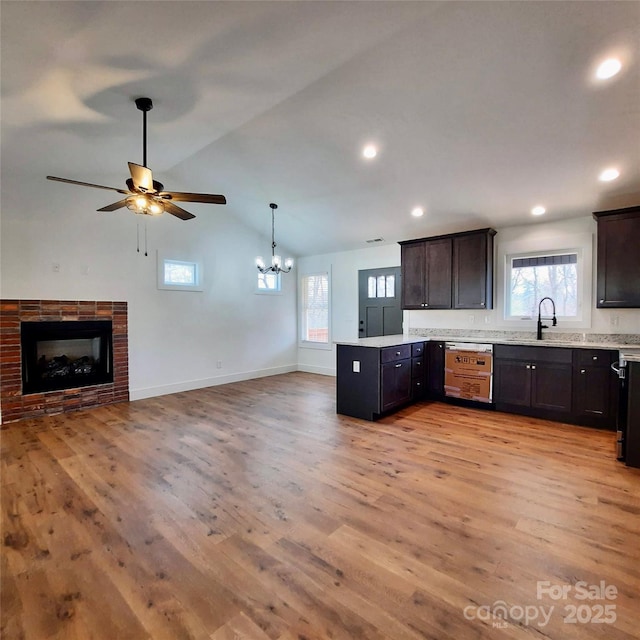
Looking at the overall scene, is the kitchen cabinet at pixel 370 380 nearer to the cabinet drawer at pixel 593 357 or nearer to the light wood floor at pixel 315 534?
the light wood floor at pixel 315 534

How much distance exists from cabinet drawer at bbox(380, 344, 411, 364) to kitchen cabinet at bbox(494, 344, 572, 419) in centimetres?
113

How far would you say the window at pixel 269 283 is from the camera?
7.10m

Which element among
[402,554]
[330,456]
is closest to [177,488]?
[330,456]

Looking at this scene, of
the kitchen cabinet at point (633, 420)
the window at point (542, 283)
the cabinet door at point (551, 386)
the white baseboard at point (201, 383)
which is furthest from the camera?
the white baseboard at point (201, 383)

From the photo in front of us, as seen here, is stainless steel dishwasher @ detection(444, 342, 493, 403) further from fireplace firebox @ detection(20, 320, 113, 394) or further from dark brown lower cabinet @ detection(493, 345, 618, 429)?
fireplace firebox @ detection(20, 320, 113, 394)

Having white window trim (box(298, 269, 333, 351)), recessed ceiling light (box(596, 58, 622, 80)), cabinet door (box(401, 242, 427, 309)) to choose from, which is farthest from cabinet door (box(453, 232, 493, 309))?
white window trim (box(298, 269, 333, 351))

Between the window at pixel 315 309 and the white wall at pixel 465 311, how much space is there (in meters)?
0.19

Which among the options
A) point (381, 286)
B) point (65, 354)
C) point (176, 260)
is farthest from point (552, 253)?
point (65, 354)

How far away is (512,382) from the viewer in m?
4.49

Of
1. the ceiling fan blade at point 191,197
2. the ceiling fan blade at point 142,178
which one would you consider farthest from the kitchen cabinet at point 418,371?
the ceiling fan blade at point 142,178

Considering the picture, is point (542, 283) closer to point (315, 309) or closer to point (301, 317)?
point (315, 309)

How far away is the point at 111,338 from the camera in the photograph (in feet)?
16.7

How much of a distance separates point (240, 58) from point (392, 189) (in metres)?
2.59

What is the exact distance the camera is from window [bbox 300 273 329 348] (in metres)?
7.44
